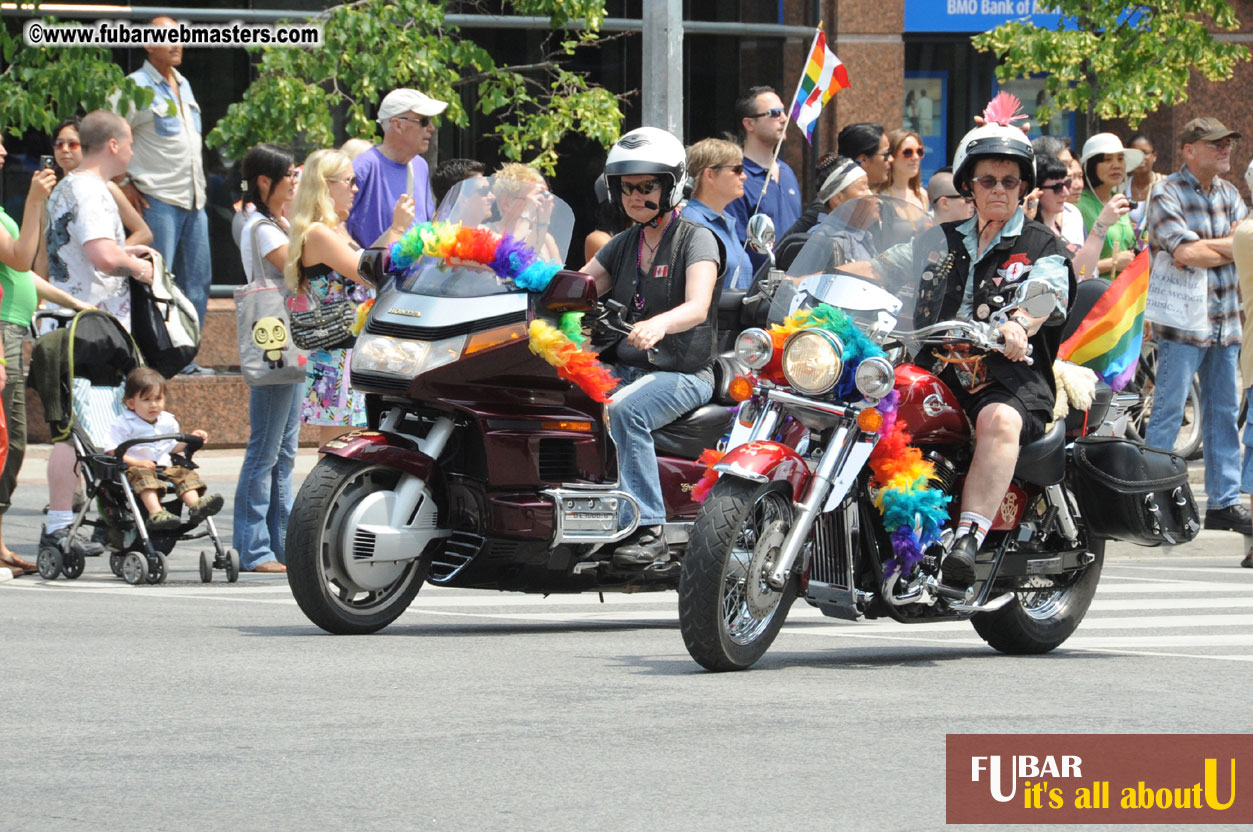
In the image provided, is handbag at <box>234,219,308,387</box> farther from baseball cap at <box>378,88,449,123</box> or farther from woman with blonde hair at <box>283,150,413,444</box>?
baseball cap at <box>378,88,449,123</box>

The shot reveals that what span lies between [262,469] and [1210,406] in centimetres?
540

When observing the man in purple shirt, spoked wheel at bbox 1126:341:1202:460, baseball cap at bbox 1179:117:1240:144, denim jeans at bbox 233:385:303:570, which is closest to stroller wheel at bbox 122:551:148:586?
denim jeans at bbox 233:385:303:570

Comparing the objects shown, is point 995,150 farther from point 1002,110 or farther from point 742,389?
point 742,389

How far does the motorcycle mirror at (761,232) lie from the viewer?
8352 mm

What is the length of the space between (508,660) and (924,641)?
6.08ft

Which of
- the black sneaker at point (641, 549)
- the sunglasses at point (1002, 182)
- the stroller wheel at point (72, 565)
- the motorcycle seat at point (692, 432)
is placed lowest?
the stroller wheel at point (72, 565)

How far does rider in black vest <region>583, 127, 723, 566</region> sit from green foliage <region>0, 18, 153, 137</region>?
6497 millimetres

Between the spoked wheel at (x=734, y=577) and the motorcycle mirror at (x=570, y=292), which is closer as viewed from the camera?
the spoked wheel at (x=734, y=577)

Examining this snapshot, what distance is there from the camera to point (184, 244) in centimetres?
1619

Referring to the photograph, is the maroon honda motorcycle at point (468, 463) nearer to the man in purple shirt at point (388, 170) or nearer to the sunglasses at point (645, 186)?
the sunglasses at point (645, 186)

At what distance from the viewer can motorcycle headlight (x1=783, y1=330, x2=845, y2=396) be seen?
7613 mm

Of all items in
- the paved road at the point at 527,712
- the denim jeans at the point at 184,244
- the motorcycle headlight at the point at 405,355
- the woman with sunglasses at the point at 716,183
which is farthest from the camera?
the denim jeans at the point at 184,244

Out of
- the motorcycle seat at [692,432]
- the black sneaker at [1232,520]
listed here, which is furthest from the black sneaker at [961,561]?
the black sneaker at [1232,520]

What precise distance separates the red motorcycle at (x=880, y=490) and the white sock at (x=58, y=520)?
4735 mm
